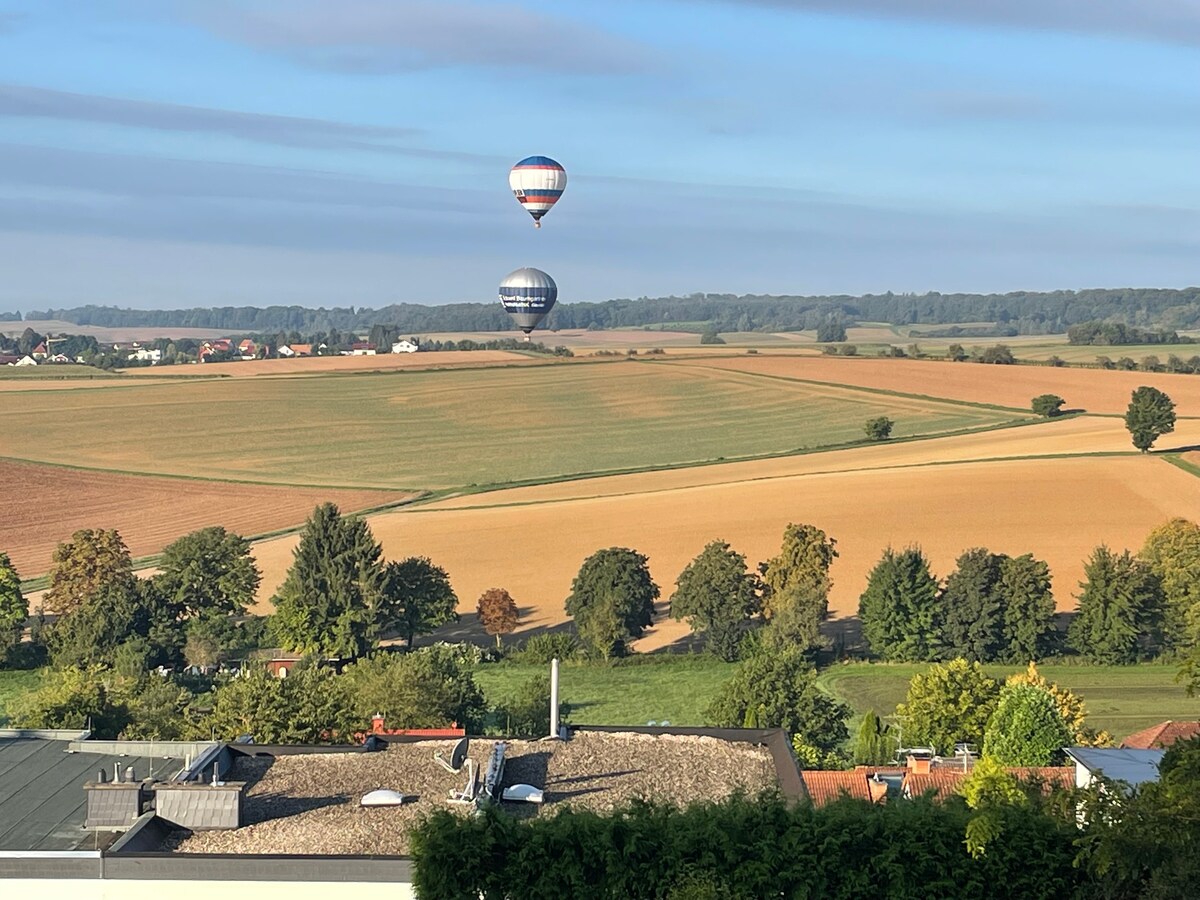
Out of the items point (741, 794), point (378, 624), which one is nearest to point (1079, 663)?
point (378, 624)

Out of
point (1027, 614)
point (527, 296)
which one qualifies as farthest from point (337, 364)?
point (1027, 614)

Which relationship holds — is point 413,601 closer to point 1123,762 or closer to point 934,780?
point 934,780

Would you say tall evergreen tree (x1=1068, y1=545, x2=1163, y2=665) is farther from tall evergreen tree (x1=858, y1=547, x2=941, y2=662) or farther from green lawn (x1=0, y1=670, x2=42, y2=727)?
green lawn (x1=0, y1=670, x2=42, y2=727)

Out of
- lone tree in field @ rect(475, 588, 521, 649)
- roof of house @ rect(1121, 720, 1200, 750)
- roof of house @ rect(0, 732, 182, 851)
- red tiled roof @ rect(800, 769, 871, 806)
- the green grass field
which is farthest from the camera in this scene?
the green grass field

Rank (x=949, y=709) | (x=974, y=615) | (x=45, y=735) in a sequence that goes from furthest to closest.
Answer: (x=974, y=615) → (x=949, y=709) → (x=45, y=735)

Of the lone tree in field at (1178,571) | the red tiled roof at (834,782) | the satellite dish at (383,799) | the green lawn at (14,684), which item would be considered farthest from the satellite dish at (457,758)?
the lone tree in field at (1178,571)

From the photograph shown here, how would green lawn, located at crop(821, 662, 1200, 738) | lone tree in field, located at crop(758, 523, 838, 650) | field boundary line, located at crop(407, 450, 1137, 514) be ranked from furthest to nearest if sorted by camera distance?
1. field boundary line, located at crop(407, 450, 1137, 514)
2. lone tree in field, located at crop(758, 523, 838, 650)
3. green lawn, located at crop(821, 662, 1200, 738)

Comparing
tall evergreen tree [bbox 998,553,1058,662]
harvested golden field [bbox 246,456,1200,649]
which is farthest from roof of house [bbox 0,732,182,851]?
tall evergreen tree [bbox 998,553,1058,662]
